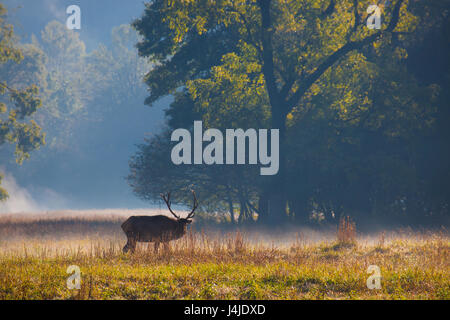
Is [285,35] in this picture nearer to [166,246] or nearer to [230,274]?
[166,246]

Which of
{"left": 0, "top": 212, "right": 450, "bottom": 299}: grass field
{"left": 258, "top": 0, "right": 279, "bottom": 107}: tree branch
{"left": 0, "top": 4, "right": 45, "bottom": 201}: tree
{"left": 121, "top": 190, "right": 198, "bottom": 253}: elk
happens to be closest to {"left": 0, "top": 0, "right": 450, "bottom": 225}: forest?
{"left": 258, "top": 0, "right": 279, "bottom": 107}: tree branch

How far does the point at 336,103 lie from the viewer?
87.7 feet

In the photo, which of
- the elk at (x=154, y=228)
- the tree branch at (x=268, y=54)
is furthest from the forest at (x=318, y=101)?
the elk at (x=154, y=228)

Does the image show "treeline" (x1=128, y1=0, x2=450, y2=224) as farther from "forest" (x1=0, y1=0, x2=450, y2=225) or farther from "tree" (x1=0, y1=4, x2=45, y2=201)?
"tree" (x1=0, y1=4, x2=45, y2=201)

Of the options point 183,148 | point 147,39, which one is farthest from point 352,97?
point 147,39

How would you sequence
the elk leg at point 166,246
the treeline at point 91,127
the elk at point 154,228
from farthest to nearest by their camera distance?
the treeline at point 91,127
the elk leg at point 166,246
the elk at point 154,228

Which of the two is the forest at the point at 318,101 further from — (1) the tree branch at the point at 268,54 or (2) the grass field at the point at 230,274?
(2) the grass field at the point at 230,274

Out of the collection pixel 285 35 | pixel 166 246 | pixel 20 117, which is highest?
pixel 285 35

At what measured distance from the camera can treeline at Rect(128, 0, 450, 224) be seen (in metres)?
25.1

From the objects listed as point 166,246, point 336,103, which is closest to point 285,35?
point 336,103

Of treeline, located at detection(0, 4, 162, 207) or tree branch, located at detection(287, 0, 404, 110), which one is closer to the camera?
tree branch, located at detection(287, 0, 404, 110)

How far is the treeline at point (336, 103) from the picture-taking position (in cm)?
2506

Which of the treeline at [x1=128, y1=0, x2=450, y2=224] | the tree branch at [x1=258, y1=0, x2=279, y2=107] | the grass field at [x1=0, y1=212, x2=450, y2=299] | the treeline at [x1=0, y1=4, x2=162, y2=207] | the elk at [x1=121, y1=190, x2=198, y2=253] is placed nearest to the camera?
the grass field at [x1=0, y1=212, x2=450, y2=299]

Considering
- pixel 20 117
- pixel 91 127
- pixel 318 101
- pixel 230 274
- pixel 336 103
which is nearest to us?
pixel 230 274
